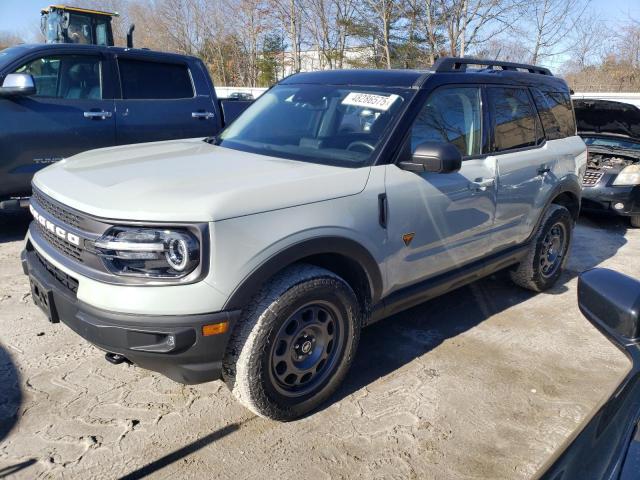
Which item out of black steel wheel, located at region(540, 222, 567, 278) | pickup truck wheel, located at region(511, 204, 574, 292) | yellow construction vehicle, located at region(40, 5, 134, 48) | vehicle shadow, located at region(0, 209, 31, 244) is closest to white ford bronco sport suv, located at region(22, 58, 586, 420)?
pickup truck wheel, located at region(511, 204, 574, 292)

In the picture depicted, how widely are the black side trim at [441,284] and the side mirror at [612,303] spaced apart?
151cm

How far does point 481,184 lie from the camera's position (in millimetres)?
3566

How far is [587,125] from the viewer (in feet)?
25.6

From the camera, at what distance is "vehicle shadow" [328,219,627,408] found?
3.31 metres

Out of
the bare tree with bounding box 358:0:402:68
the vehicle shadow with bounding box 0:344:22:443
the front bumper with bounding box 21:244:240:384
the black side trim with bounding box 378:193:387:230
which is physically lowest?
the vehicle shadow with bounding box 0:344:22:443

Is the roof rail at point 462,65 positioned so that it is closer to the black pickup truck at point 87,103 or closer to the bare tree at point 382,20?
the black pickup truck at point 87,103

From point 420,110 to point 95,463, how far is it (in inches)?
100

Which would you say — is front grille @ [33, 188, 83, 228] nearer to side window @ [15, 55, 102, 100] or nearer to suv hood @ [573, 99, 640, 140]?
side window @ [15, 55, 102, 100]

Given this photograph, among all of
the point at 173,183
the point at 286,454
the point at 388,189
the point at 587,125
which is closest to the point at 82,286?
the point at 173,183

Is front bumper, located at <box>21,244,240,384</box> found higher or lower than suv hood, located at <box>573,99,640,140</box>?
lower

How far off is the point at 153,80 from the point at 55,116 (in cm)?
127

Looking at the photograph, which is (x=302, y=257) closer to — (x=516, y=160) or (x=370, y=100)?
(x=370, y=100)

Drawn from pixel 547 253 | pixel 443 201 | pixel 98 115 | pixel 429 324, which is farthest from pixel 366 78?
pixel 98 115

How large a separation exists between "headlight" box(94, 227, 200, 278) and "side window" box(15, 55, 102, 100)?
12.5ft
